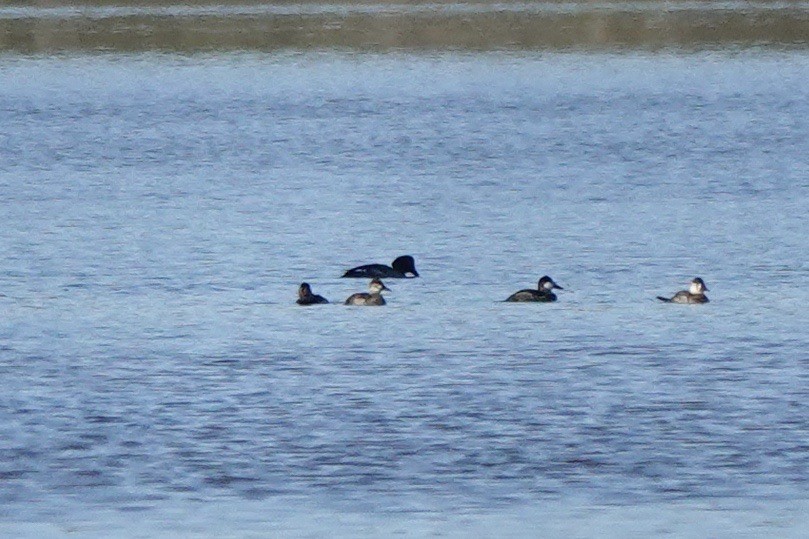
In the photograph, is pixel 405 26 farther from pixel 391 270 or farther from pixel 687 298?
pixel 687 298

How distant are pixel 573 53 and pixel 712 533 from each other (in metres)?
70.0

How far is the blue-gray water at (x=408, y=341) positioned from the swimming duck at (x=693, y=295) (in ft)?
0.43

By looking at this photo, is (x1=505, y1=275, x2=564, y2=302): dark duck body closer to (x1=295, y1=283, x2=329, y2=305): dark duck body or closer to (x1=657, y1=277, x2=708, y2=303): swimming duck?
(x1=657, y1=277, x2=708, y2=303): swimming duck

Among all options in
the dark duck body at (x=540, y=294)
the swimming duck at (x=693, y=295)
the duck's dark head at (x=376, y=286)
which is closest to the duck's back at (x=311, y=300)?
the duck's dark head at (x=376, y=286)

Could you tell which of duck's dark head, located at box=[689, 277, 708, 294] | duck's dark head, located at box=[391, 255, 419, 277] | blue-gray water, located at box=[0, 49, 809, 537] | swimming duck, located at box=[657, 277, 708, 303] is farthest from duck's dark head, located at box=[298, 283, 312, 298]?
duck's dark head, located at box=[689, 277, 708, 294]

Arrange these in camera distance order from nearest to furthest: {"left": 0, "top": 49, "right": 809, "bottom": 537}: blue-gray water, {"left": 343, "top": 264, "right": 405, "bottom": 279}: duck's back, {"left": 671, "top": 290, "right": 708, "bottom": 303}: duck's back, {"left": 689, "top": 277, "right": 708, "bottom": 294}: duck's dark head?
1. {"left": 0, "top": 49, "right": 809, "bottom": 537}: blue-gray water
2. {"left": 671, "top": 290, "right": 708, "bottom": 303}: duck's back
3. {"left": 689, "top": 277, "right": 708, "bottom": 294}: duck's dark head
4. {"left": 343, "top": 264, "right": 405, "bottom": 279}: duck's back

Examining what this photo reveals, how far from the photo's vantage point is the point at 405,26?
94875 mm

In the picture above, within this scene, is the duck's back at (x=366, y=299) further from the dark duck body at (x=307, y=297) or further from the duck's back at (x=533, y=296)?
the duck's back at (x=533, y=296)

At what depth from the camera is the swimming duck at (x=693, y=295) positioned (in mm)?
18406

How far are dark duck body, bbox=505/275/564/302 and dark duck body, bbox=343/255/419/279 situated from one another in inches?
68.6

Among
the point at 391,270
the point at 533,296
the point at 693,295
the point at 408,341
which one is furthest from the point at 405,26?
the point at 408,341

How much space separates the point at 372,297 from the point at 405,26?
252 feet

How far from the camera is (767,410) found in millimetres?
13758

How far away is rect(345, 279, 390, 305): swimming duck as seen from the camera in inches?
739
